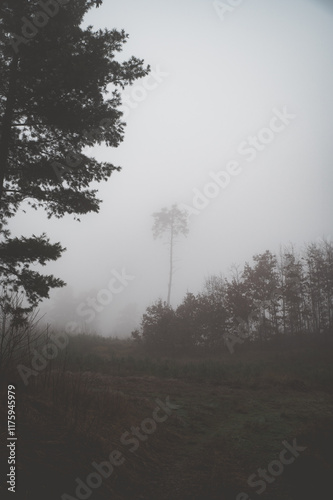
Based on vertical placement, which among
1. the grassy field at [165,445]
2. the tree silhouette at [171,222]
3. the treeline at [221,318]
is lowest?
the grassy field at [165,445]

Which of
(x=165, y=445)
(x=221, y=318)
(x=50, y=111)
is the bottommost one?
(x=165, y=445)

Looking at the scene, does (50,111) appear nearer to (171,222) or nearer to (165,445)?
(165,445)

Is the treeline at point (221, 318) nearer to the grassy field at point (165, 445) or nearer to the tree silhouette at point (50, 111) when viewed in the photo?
the grassy field at point (165, 445)

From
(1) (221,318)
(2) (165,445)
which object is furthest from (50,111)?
(1) (221,318)

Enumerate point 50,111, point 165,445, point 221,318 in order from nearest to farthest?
point 165,445 → point 50,111 → point 221,318

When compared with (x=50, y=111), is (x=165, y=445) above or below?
below

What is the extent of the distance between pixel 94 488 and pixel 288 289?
28300 millimetres

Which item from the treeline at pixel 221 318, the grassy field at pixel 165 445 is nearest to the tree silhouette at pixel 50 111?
the grassy field at pixel 165 445

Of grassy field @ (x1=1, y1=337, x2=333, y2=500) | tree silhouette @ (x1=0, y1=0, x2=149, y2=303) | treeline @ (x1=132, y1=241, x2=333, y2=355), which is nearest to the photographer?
grassy field @ (x1=1, y1=337, x2=333, y2=500)

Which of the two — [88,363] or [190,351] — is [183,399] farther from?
[190,351]

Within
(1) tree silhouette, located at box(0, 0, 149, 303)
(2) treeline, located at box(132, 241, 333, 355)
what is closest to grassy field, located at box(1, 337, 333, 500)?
(1) tree silhouette, located at box(0, 0, 149, 303)

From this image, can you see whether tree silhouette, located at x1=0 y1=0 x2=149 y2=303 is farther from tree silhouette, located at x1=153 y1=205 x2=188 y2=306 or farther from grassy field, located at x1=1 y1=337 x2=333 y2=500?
tree silhouette, located at x1=153 y1=205 x2=188 y2=306

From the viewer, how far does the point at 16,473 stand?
266 centimetres

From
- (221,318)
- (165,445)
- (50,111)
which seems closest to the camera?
(165,445)
